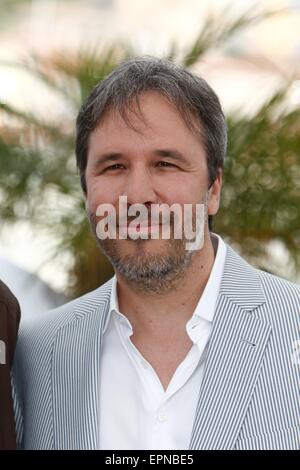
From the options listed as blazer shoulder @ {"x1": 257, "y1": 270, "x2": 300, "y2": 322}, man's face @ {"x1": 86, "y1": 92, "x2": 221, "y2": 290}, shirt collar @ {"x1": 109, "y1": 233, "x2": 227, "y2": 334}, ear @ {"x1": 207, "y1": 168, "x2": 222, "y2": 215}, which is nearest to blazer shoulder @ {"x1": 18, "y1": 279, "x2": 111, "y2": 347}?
shirt collar @ {"x1": 109, "y1": 233, "x2": 227, "y2": 334}

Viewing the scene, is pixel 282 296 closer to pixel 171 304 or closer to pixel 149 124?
pixel 171 304

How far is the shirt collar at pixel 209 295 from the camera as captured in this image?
279cm

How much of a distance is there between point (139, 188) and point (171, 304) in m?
0.41

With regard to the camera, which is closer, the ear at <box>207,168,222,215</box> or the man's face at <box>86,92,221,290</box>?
the man's face at <box>86,92,221,290</box>

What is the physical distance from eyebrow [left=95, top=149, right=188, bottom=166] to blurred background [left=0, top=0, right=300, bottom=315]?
10.1 ft

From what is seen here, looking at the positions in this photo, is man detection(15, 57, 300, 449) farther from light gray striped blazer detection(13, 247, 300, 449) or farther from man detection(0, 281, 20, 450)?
man detection(0, 281, 20, 450)

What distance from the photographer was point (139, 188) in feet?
8.79

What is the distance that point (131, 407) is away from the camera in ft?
8.88

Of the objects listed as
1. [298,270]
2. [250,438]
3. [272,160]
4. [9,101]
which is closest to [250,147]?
[272,160]

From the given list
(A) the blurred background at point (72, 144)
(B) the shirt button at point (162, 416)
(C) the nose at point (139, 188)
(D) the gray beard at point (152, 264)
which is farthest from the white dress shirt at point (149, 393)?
(A) the blurred background at point (72, 144)

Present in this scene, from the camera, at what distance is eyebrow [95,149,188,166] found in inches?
107

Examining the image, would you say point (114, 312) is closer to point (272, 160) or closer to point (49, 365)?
point (49, 365)
